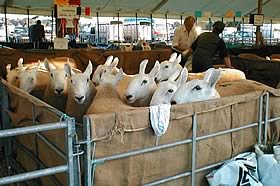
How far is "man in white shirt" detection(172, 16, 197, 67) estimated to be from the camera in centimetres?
588

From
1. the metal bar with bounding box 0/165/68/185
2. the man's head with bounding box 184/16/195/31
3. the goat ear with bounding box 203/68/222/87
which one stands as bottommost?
the metal bar with bounding box 0/165/68/185

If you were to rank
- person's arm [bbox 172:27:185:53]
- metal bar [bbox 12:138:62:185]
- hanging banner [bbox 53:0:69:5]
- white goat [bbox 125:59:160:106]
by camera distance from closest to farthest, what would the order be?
metal bar [bbox 12:138:62:185] → white goat [bbox 125:59:160:106] → hanging banner [bbox 53:0:69:5] → person's arm [bbox 172:27:185:53]

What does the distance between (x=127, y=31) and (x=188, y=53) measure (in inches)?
417

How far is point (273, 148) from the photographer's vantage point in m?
2.69

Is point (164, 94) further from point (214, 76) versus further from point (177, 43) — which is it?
point (177, 43)

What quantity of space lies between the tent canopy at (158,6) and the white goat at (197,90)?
Result: 9.59 m

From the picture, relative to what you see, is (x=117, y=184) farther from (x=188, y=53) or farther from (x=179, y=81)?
(x=188, y=53)

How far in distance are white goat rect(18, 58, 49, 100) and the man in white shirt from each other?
265 cm

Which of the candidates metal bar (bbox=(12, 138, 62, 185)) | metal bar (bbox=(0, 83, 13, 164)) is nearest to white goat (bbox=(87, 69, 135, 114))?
metal bar (bbox=(12, 138, 62, 185))

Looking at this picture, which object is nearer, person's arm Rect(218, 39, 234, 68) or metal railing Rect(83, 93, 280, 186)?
metal railing Rect(83, 93, 280, 186)

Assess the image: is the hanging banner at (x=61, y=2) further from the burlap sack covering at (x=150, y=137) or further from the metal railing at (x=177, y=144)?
the metal railing at (x=177, y=144)

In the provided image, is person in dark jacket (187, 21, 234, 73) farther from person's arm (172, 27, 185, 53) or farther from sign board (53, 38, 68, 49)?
sign board (53, 38, 68, 49)

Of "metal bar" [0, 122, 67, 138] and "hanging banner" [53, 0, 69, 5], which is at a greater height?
"hanging banner" [53, 0, 69, 5]

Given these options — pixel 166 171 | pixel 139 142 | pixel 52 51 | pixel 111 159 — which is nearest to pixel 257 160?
pixel 166 171
